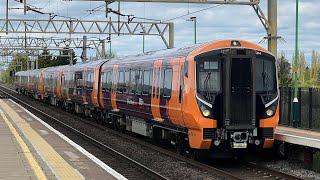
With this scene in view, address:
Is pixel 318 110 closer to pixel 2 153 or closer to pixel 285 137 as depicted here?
pixel 285 137

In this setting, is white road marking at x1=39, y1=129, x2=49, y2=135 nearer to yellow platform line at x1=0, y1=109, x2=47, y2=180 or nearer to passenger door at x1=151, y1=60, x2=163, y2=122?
yellow platform line at x1=0, y1=109, x2=47, y2=180

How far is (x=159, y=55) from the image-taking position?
1852 cm

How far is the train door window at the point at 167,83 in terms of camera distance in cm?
1622

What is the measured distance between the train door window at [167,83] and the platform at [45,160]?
8.67 feet

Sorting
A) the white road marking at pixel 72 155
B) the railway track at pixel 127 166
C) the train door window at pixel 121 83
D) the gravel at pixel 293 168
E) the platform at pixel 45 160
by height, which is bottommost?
the gravel at pixel 293 168

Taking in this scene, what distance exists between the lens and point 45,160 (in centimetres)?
1371

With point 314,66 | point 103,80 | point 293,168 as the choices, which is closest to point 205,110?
point 293,168

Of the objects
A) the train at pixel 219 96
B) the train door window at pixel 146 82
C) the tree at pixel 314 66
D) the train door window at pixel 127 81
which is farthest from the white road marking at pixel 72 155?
the tree at pixel 314 66

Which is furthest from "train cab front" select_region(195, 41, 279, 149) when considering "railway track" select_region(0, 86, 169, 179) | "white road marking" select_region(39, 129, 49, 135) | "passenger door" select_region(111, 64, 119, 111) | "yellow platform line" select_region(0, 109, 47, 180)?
"passenger door" select_region(111, 64, 119, 111)

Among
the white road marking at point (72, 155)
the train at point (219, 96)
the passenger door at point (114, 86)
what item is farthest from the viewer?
the passenger door at point (114, 86)

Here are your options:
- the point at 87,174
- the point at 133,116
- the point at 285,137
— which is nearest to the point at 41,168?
the point at 87,174

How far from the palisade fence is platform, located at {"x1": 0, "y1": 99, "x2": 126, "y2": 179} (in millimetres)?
8809

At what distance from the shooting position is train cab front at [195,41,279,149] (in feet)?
47.2

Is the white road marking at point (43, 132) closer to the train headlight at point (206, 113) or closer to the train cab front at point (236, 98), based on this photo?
the train cab front at point (236, 98)
